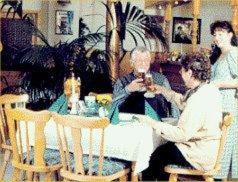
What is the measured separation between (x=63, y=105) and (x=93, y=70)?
1729 millimetres

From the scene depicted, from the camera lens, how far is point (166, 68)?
383 inches

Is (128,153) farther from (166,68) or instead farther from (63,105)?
(166,68)

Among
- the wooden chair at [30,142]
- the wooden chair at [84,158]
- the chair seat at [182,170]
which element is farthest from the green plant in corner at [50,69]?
the chair seat at [182,170]

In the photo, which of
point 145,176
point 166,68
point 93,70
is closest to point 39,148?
point 145,176

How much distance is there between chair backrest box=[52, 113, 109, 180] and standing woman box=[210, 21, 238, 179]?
1421 millimetres

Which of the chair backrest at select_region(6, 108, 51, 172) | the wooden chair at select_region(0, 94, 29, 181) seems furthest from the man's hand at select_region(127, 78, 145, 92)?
the wooden chair at select_region(0, 94, 29, 181)

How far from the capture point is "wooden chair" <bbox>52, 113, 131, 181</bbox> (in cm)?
281

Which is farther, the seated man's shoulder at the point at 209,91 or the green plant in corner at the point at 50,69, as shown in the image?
the green plant in corner at the point at 50,69

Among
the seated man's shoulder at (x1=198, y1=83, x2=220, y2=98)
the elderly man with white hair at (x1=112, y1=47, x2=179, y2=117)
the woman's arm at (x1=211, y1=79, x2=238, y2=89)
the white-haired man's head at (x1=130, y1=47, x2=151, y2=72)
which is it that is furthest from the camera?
the white-haired man's head at (x1=130, y1=47, x2=151, y2=72)

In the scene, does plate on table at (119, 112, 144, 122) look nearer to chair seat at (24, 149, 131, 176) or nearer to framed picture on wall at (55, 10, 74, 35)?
chair seat at (24, 149, 131, 176)

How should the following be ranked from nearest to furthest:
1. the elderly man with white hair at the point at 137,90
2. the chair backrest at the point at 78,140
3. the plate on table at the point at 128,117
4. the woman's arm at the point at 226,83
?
1. the chair backrest at the point at 78,140
2. the plate on table at the point at 128,117
3. the elderly man with white hair at the point at 137,90
4. the woman's arm at the point at 226,83

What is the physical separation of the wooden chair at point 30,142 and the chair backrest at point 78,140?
0.13 meters

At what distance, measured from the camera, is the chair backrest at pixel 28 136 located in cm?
304

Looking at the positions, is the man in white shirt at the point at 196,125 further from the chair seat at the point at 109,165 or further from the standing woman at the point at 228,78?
the standing woman at the point at 228,78
